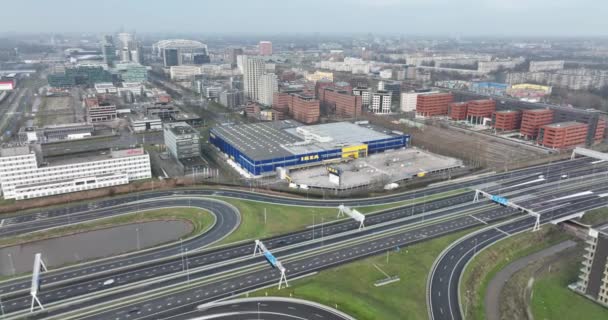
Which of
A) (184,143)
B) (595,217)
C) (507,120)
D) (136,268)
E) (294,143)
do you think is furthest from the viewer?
(507,120)

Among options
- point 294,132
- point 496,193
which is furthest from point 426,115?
point 496,193

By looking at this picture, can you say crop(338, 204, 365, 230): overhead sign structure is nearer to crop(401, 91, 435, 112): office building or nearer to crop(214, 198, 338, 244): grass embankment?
crop(214, 198, 338, 244): grass embankment

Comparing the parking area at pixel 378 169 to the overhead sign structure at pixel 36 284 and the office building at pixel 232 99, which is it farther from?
the office building at pixel 232 99

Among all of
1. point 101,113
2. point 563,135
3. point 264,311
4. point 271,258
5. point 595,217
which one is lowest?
point 264,311

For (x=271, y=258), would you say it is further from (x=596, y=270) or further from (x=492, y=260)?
(x=596, y=270)

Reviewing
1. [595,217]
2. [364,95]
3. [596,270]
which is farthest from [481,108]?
[596,270]

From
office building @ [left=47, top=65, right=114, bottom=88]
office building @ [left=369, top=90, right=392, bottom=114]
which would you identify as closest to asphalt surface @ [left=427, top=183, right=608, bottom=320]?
office building @ [left=369, top=90, right=392, bottom=114]

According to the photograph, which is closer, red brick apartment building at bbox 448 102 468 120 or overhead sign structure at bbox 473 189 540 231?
overhead sign structure at bbox 473 189 540 231
